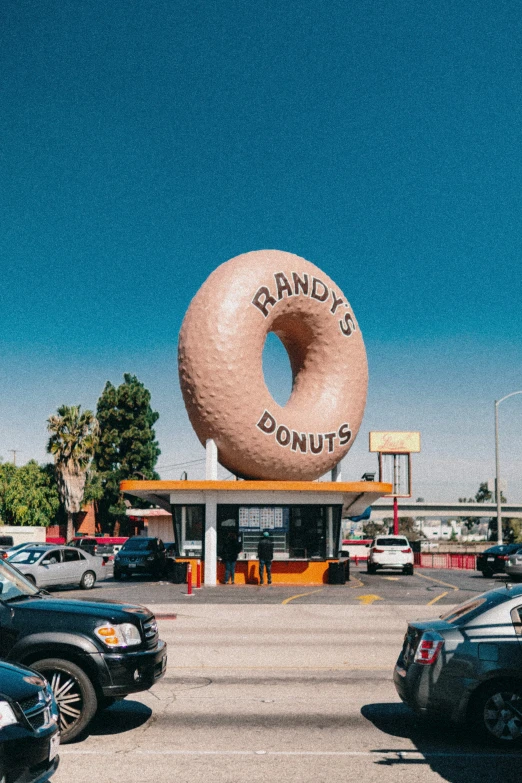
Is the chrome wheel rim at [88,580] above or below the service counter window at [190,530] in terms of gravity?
below

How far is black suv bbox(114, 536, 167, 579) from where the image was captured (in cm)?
2942

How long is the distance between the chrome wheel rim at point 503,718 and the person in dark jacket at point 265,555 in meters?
18.0

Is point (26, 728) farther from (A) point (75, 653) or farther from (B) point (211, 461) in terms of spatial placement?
(B) point (211, 461)

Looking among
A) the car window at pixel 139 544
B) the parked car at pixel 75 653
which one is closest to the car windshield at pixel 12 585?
the parked car at pixel 75 653

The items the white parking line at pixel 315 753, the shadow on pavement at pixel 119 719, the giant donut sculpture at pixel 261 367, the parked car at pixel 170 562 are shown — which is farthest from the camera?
the parked car at pixel 170 562

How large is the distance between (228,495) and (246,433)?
2407mm

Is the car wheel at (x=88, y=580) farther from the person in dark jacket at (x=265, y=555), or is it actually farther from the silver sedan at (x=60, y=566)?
the person in dark jacket at (x=265, y=555)

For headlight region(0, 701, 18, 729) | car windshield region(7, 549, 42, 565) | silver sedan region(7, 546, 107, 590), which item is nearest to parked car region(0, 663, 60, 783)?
headlight region(0, 701, 18, 729)

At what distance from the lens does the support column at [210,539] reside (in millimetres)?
25827

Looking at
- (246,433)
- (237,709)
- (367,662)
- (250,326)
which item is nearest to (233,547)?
(246,433)

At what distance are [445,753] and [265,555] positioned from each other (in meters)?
18.1

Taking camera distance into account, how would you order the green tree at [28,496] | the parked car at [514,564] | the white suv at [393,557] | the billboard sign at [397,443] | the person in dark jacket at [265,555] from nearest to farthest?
the person in dark jacket at [265,555], the parked car at [514,564], the white suv at [393,557], the billboard sign at [397,443], the green tree at [28,496]

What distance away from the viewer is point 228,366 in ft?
82.7

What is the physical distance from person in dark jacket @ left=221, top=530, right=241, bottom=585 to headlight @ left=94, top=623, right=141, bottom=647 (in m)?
17.6
